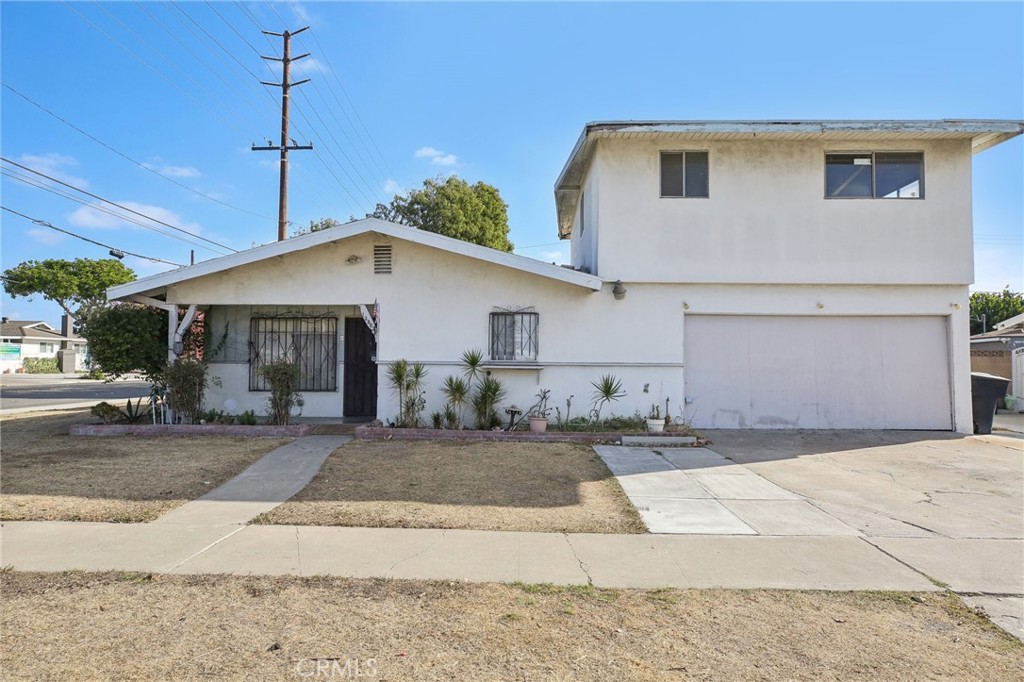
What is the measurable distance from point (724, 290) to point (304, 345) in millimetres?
9086

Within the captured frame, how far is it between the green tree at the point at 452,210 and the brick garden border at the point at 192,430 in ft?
56.4

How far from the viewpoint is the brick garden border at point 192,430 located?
1084 cm

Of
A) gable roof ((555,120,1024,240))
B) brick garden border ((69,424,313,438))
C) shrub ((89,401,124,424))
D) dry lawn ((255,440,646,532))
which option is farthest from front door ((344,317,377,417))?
gable roof ((555,120,1024,240))

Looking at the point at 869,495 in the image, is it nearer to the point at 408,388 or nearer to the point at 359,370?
the point at 408,388

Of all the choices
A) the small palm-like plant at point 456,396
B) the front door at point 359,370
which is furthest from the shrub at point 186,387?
the small palm-like plant at point 456,396

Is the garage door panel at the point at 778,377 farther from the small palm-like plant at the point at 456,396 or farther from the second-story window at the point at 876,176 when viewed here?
the small palm-like plant at the point at 456,396

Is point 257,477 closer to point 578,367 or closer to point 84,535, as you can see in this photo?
point 84,535

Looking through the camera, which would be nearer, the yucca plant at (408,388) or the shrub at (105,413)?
the yucca plant at (408,388)

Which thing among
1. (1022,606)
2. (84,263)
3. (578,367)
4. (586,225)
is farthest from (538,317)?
(84,263)

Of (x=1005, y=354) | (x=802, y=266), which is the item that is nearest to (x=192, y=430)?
(x=802, y=266)

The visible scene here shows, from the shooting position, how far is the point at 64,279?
A: 43312 mm

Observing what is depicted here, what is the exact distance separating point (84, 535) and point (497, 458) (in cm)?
513

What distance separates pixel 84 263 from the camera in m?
44.7

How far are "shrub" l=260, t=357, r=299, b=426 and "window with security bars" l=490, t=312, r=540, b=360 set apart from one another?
3.90m
